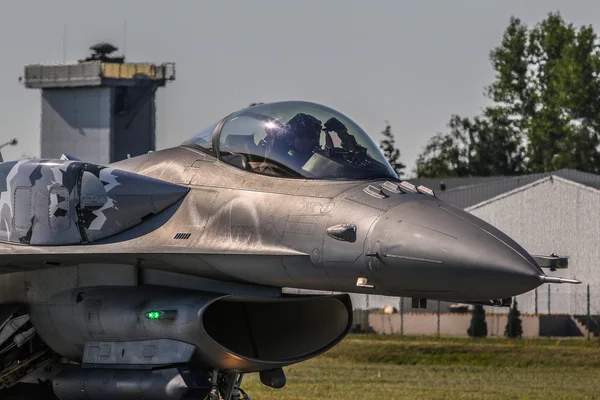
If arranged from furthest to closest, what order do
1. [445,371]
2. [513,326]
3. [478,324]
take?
[478,324] < [513,326] < [445,371]

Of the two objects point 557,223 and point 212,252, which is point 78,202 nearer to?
point 212,252

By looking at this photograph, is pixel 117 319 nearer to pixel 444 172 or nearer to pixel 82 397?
pixel 82 397

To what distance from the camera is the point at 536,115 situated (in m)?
90.6

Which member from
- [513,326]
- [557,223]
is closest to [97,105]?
[557,223]

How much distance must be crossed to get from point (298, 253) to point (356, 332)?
3185cm

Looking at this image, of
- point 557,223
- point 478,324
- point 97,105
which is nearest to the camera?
point 478,324

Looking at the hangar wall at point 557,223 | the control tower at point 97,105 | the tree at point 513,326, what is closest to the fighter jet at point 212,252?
the tree at point 513,326

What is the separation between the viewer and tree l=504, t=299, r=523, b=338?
1576 inches

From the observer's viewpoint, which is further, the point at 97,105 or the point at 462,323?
the point at 97,105

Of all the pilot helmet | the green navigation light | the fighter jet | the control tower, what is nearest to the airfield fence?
the fighter jet

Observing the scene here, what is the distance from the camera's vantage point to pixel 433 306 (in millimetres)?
53781

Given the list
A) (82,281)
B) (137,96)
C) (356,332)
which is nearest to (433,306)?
(356,332)

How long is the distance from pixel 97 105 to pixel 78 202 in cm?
6319

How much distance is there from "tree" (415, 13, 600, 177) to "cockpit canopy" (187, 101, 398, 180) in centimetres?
7366
